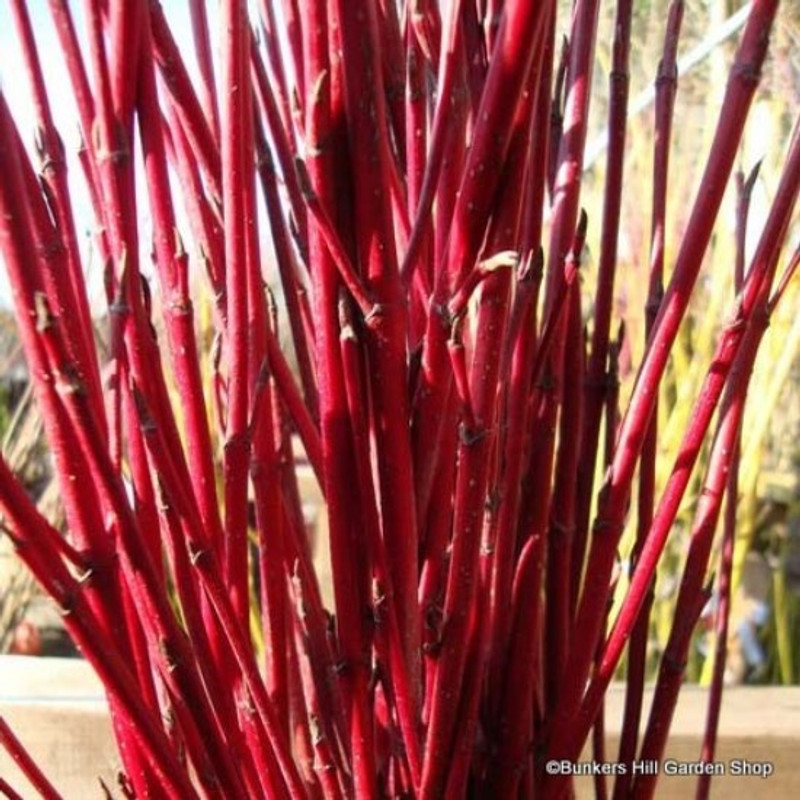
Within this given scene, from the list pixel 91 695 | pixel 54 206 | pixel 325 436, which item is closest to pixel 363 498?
pixel 325 436

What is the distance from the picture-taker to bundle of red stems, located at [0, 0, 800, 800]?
12.7 inches

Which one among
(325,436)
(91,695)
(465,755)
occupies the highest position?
(325,436)

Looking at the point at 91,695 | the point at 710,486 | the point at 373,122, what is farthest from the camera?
the point at 91,695

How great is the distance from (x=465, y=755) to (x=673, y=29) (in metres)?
0.30

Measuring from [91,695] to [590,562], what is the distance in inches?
24.1

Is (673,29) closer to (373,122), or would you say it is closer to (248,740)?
(373,122)

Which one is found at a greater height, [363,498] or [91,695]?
[363,498]

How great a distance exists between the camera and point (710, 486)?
432 mm

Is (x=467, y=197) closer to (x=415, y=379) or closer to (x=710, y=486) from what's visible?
(x=415, y=379)

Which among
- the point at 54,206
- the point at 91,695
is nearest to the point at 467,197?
the point at 54,206

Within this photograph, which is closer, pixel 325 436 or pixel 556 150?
pixel 325 436

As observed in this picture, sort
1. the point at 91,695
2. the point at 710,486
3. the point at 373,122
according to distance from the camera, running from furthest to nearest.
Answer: the point at 91,695, the point at 710,486, the point at 373,122

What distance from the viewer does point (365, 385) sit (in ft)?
1.16

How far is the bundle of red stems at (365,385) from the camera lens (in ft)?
1.06
